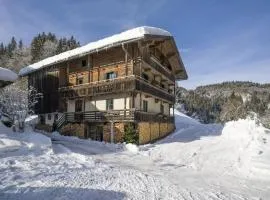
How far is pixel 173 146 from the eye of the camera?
22906 millimetres

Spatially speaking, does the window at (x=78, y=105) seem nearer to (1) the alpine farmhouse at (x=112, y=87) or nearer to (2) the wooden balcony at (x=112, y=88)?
(1) the alpine farmhouse at (x=112, y=87)

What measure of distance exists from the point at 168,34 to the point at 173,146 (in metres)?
10.6

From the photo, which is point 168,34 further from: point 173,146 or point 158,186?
point 158,186

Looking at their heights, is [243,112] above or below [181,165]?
above

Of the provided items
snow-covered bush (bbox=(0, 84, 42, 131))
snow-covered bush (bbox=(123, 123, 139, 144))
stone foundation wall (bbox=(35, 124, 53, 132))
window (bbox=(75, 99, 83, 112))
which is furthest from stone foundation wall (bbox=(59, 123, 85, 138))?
snow-covered bush (bbox=(0, 84, 42, 131))

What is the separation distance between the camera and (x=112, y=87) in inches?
1012

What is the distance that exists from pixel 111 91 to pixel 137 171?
42.6 ft

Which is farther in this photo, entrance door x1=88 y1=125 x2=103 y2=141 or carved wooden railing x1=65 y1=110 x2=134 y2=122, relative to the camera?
entrance door x1=88 y1=125 x2=103 y2=141

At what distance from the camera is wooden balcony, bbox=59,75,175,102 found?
24.5m

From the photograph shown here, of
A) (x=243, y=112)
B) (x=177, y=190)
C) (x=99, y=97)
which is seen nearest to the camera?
(x=177, y=190)

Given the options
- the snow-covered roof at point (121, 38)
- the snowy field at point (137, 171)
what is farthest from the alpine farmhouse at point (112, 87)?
the snowy field at point (137, 171)

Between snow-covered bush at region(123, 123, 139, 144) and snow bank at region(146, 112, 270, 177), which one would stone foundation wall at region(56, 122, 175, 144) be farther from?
snow bank at region(146, 112, 270, 177)

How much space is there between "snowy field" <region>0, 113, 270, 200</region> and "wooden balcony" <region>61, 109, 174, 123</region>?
2.80 m

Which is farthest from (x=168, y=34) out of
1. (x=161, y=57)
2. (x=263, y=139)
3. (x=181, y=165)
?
(x=181, y=165)
